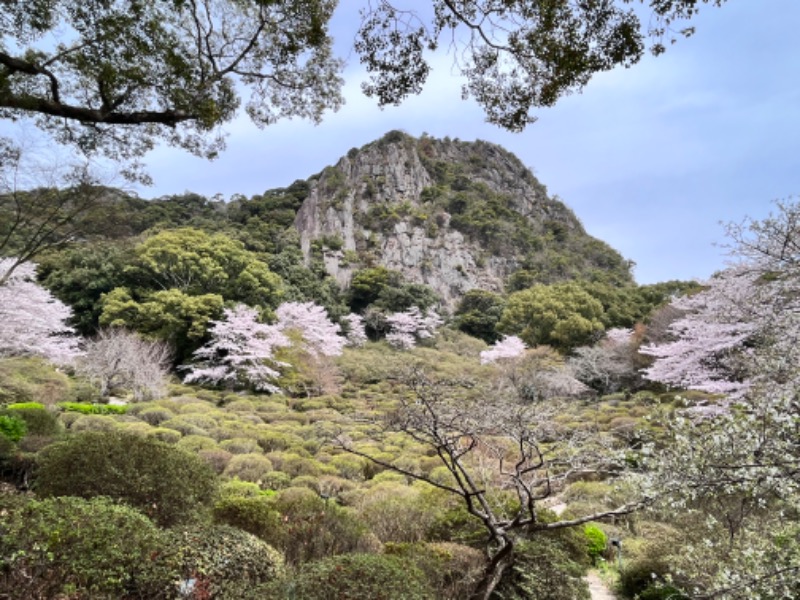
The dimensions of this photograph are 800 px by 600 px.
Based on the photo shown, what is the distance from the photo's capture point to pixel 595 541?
759 cm

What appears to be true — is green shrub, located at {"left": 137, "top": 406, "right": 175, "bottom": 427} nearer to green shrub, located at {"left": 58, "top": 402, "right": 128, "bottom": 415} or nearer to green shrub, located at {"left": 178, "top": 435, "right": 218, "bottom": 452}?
green shrub, located at {"left": 58, "top": 402, "right": 128, "bottom": 415}

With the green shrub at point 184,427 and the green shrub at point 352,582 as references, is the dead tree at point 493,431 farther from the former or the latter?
the green shrub at point 184,427

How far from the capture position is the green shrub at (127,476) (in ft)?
14.8

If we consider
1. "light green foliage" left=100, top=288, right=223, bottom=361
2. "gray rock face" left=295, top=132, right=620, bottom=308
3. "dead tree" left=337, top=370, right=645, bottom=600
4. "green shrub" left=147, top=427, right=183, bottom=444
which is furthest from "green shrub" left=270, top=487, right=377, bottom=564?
"gray rock face" left=295, top=132, right=620, bottom=308

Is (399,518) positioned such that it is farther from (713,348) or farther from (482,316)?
(482,316)

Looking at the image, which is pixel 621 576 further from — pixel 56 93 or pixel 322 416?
pixel 322 416

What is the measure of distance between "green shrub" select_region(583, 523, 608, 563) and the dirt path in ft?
0.98

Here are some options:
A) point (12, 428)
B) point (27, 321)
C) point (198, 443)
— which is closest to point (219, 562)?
point (12, 428)

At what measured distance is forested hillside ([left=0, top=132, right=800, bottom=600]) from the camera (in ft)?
10.0

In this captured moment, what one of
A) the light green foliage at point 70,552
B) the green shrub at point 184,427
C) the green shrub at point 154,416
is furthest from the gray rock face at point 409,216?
the light green foliage at point 70,552

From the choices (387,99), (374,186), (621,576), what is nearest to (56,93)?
(387,99)

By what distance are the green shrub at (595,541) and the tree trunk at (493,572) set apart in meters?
4.32

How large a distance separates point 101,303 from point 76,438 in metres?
21.8

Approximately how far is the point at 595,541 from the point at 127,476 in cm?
725
